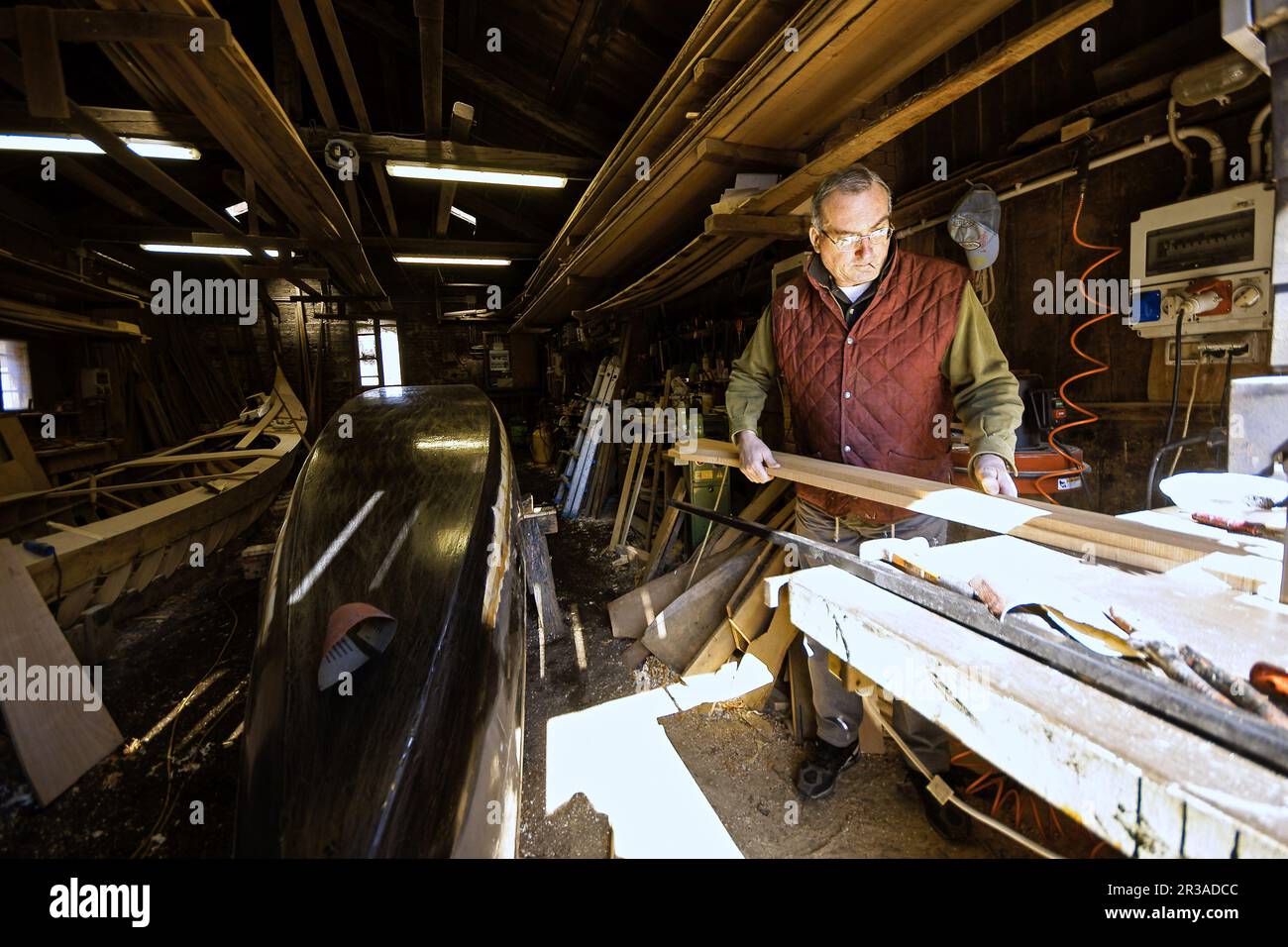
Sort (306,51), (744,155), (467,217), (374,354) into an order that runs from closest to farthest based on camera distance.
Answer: (744,155), (306,51), (467,217), (374,354)

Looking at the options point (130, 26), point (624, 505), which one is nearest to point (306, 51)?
point (130, 26)

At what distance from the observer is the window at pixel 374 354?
14.7 metres

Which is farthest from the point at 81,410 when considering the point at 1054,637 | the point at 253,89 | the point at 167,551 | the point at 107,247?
the point at 1054,637

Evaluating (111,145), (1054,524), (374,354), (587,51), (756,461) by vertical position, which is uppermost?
(587,51)

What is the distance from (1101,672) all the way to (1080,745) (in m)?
0.20

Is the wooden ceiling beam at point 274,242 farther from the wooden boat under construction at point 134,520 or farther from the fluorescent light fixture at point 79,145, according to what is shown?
the wooden boat under construction at point 134,520

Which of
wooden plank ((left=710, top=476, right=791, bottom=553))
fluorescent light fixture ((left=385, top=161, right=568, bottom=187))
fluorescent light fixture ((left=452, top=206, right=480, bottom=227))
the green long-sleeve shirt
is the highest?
fluorescent light fixture ((left=452, top=206, right=480, bottom=227))

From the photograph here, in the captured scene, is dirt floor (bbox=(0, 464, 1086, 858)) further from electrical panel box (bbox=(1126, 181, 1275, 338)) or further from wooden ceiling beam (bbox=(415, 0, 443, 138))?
wooden ceiling beam (bbox=(415, 0, 443, 138))

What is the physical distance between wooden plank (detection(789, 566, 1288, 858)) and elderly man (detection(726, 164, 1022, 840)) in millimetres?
1100

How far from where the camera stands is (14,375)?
7660 mm

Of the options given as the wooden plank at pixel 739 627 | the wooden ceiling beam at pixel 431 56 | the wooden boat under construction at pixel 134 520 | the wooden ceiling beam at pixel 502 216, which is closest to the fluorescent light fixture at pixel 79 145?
the wooden ceiling beam at pixel 431 56

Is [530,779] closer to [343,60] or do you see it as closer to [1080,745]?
[1080,745]

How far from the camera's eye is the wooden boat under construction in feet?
10.4

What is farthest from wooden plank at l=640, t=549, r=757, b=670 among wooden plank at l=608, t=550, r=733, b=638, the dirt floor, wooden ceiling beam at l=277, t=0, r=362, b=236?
wooden ceiling beam at l=277, t=0, r=362, b=236
